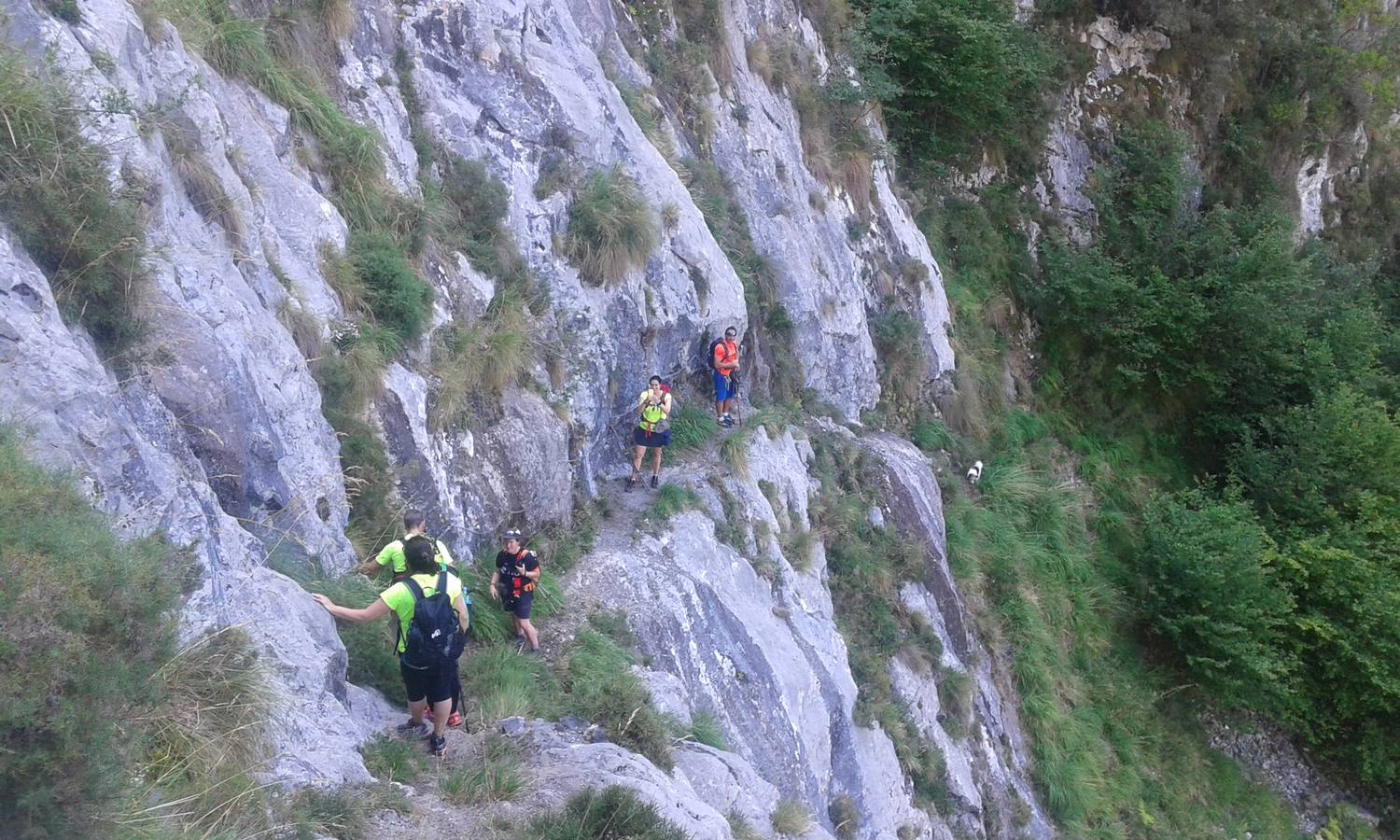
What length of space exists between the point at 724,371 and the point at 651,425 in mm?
1524

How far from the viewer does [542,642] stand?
274 inches

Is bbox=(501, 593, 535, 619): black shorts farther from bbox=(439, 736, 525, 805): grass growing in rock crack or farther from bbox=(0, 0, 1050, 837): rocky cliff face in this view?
bbox=(439, 736, 525, 805): grass growing in rock crack

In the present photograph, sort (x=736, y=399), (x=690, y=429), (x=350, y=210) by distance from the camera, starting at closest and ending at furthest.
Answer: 1. (x=350, y=210)
2. (x=690, y=429)
3. (x=736, y=399)

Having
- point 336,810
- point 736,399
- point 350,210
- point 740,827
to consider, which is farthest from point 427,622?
point 736,399

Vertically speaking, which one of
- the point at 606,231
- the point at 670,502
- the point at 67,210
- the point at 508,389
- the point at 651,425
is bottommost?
the point at 67,210

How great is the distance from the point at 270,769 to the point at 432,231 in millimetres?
4762

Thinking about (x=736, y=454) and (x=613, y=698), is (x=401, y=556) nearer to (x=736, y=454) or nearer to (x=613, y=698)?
(x=613, y=698)

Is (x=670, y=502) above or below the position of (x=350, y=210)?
below

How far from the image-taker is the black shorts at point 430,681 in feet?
16.9

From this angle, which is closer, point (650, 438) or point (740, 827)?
point (740, 827)

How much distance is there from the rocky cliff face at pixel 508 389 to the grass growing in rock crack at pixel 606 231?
20 centimetres

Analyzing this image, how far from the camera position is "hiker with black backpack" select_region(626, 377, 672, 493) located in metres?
8.80

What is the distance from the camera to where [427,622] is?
16.8ft

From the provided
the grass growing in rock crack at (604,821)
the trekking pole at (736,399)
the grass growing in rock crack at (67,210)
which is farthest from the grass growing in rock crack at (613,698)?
the trekking pole at (736,399)
